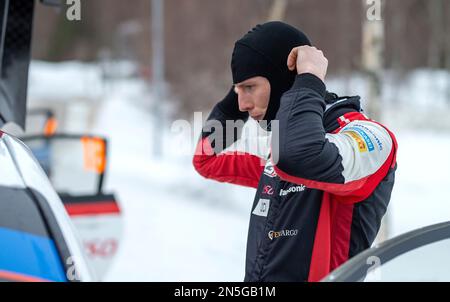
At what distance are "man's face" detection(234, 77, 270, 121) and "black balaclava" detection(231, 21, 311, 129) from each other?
0.5 inches

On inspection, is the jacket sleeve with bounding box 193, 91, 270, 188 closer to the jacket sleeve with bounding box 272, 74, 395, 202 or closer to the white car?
the jacket sleeve with bounding box 272, 74, 395, 202

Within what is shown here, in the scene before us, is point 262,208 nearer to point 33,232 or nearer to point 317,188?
point 317,188

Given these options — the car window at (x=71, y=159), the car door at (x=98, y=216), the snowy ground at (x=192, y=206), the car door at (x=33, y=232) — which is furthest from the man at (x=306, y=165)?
the snowy ground at (x=192, y=206)

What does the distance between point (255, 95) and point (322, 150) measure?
0.42m

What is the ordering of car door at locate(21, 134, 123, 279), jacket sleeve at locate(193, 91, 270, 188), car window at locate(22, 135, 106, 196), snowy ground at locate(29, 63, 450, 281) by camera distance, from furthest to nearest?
snowy ground at locate(29, 63, 450, 281)
car window at locate(22, 135, 106, 196)
car door at locate(21, 134, 123, 279)
jacket sleeve at locate(193, 91, 270, 188)

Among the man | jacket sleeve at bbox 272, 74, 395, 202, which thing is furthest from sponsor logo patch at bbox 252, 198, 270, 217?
jacket sleeve at bbox 272, 74, 395, 202

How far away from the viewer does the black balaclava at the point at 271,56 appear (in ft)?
7.32

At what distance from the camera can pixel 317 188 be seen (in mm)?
2008

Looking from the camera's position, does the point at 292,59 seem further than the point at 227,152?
No

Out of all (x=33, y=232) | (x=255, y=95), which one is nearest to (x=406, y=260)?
(x=255, y=95)

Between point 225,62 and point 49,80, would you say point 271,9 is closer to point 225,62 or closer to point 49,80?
point 225,62

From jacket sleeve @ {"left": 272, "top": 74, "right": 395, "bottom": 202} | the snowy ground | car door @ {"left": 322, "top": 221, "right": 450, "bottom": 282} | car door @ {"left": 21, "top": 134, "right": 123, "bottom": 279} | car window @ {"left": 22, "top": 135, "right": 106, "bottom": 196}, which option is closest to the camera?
car door @ {"left": 322, "top": 221, "right": 450, "bottom": 282}

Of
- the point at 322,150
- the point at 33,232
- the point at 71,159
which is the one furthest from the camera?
the point at 71,159

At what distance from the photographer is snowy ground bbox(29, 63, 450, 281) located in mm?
7152
